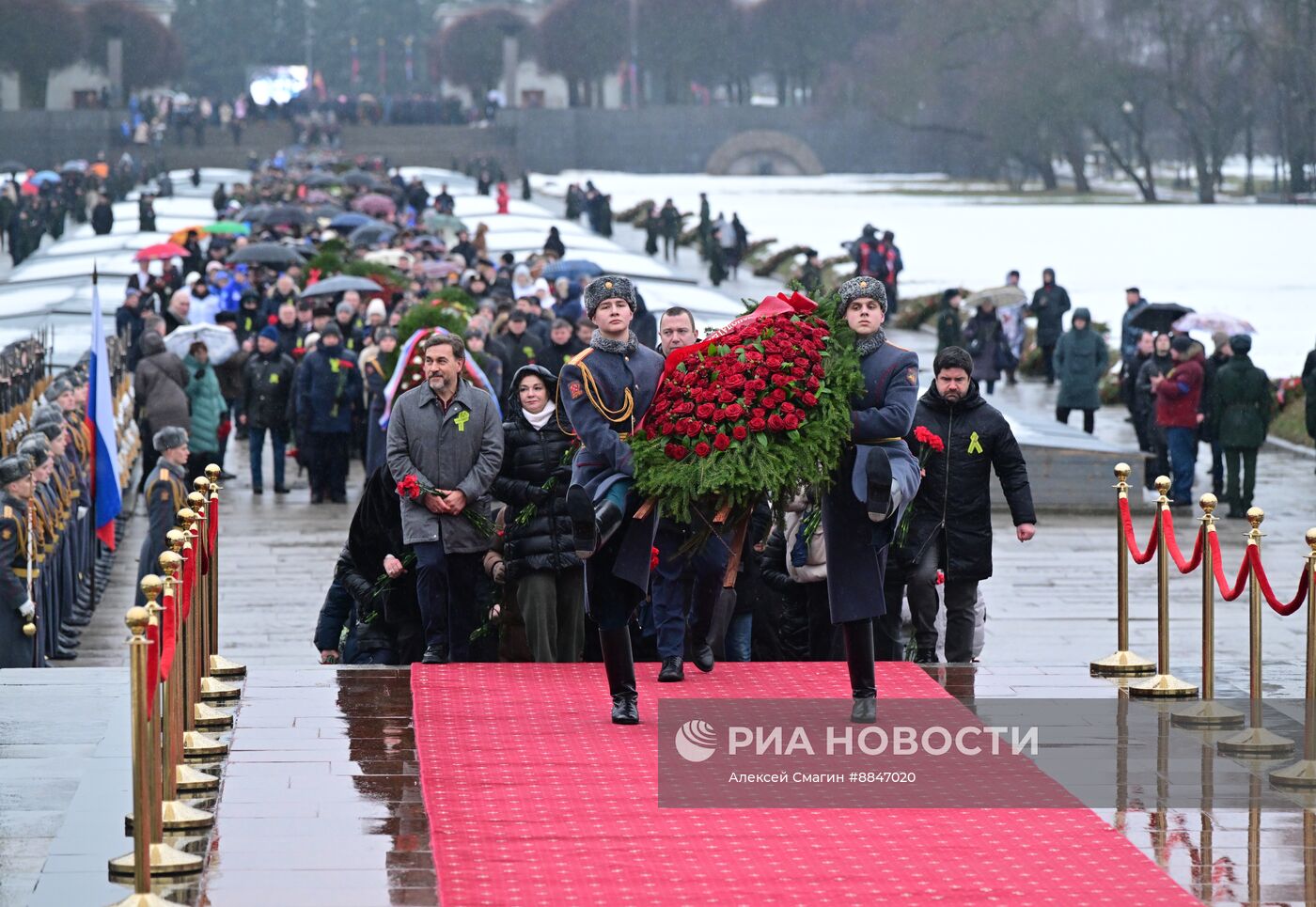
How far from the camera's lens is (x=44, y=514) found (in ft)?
38.0

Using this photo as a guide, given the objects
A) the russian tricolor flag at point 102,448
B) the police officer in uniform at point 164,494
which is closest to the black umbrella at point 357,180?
the russian tricolor flag at point 102,448

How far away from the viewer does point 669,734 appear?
798 cm

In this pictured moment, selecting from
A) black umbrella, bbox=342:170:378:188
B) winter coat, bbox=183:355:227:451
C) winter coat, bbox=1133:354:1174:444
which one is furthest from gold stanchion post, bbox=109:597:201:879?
black umbrella, bbox=342:170:378:188

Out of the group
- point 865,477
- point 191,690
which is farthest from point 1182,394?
point 191,690

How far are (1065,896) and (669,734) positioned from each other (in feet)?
7.24

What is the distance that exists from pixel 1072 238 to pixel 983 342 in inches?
1378

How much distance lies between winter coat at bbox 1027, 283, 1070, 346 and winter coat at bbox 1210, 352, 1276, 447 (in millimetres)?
8915

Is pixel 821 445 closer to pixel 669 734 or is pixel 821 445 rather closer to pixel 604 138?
pixel 669 734

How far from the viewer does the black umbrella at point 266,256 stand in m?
28.9

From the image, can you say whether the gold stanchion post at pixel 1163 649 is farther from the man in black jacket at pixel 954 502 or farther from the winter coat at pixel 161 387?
the winter coat at pixel 161 387

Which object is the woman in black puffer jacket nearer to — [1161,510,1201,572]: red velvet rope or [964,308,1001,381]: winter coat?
[1161,510,1201,572]: red velvet rope

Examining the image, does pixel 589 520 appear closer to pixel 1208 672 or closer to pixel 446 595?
pixel 446 595

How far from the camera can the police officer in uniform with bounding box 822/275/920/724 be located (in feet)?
25.8

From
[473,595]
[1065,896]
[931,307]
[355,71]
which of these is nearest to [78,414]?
[473,595]
